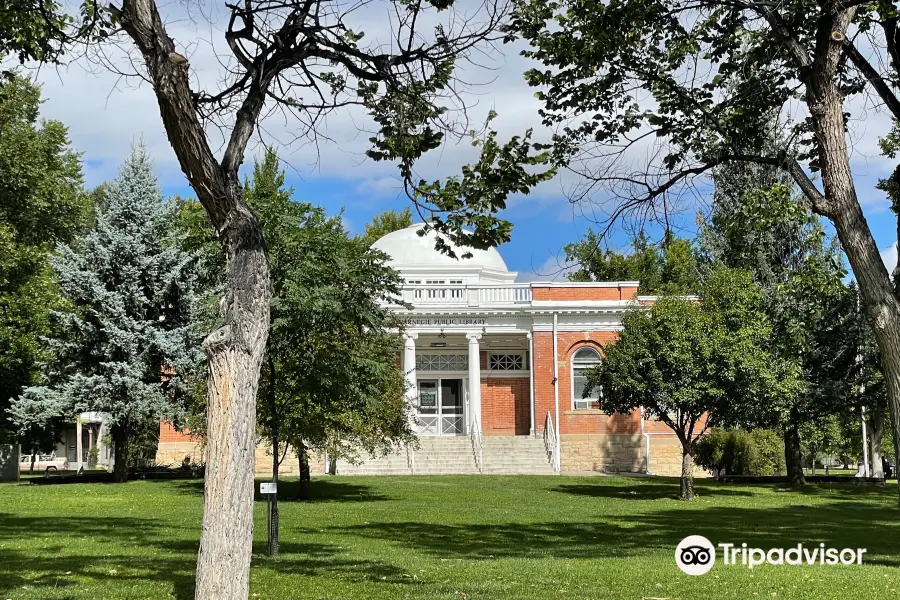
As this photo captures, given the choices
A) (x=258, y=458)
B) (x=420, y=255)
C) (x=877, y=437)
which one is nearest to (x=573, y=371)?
(x=420, y=255)

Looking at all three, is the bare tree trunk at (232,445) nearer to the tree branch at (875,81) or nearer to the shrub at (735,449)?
the tree branch at (875,81)

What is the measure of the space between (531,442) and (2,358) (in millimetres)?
19249

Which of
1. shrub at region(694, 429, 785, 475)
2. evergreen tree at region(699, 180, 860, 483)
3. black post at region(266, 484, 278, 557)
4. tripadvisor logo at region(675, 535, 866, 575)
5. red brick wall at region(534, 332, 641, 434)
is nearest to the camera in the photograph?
tripadvisor logo at region(675, 535, 866, 575)

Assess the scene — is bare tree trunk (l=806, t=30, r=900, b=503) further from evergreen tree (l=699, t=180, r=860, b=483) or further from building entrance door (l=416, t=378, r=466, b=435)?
building entrance door (l=416, t=378, r=466, b=435)

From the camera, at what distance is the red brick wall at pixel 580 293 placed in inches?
1575

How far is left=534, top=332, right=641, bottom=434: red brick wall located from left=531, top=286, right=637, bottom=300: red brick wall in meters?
1.54

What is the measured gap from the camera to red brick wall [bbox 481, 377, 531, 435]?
135 feet

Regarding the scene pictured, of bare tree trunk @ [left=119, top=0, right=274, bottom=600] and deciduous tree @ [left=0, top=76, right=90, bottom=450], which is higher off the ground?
deciduous tree @ [left=0, top=76, right=90, bottom=450]

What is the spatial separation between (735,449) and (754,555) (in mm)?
24899

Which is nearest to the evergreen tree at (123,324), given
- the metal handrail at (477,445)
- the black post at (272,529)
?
the metal handrail at (477,445)

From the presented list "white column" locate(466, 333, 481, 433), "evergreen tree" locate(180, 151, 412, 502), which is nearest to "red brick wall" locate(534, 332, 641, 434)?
"white column" locate(466, 333, 481, 433)

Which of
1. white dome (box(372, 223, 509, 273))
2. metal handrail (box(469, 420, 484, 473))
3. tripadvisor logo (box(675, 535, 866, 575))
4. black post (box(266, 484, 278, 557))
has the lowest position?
tripadvisor logo (box(675, 535, 866, 575))

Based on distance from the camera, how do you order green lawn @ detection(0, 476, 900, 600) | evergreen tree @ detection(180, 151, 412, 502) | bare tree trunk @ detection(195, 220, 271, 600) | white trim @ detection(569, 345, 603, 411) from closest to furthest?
bare tree trunk @ detection(195, 220, 271, 600)
green lawn @ detection(0, 476, 900, 600)
evergreen tree @ detection(180, 151, 412, 502)
white trim @ detection(569, 345, 603, 411)

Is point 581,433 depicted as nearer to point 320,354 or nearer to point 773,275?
point 773,275
